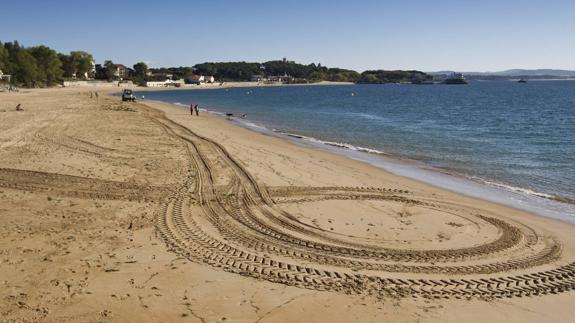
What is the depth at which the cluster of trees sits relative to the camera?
3932 inches

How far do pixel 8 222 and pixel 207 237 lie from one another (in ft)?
15.3

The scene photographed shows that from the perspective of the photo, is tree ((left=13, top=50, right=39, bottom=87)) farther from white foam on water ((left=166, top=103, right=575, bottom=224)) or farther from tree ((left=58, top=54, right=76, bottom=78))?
white foam on water ((left=166, top=103, right=575, bottom=224))

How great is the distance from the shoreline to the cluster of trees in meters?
94.3

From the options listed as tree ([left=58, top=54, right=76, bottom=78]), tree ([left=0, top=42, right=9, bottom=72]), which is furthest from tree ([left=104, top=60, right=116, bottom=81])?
tree ([left=0, top=42, right=9, bottom=72])

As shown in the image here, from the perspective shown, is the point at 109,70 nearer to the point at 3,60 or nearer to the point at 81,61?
the point at 81,61

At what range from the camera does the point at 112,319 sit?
22.0 feet

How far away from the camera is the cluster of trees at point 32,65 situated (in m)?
99.9

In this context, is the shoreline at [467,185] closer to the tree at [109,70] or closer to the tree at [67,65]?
the tree at [67,65]

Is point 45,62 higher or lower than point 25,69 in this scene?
higher

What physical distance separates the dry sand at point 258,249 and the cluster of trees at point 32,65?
95758 millimetres

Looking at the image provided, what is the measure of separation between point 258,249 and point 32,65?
357ft

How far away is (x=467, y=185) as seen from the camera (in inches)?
745

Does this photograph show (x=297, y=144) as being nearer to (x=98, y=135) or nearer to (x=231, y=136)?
(x=231, y=136)

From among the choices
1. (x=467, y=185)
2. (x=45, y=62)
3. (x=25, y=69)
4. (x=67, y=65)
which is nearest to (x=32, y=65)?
Result: (x=25, y=69)
